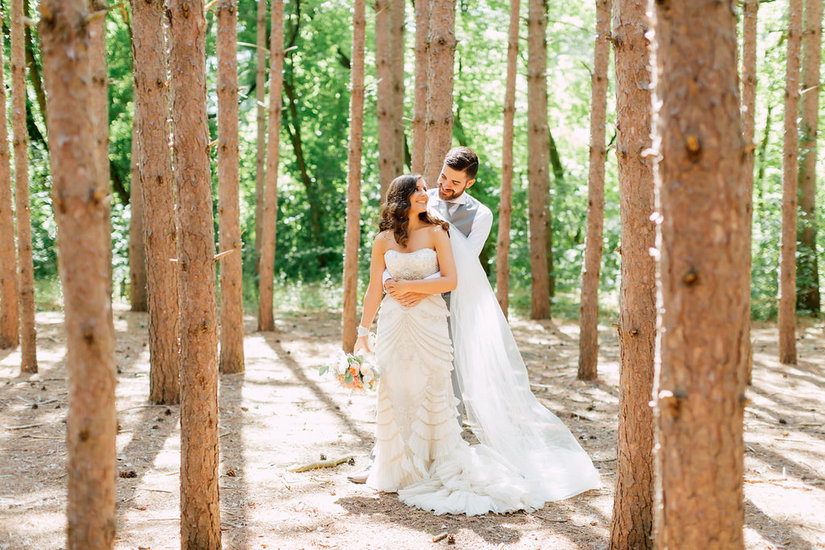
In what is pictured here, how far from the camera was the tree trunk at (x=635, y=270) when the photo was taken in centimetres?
410

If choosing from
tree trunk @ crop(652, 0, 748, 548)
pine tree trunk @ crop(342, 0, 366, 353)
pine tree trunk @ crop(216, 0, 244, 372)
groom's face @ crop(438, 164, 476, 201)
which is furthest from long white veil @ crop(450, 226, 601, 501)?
pine tree trunk @ crop(342, 0, 366, 353)

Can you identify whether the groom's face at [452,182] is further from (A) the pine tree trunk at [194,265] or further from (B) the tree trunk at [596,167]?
(B) the tree trunk at [596,167]

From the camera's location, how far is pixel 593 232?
29.9 feet

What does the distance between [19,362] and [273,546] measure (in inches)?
268

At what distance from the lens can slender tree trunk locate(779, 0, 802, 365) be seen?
9.53 meters

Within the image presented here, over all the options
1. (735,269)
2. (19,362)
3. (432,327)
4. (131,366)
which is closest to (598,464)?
(432,327)

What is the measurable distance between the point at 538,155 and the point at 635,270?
10898 mm

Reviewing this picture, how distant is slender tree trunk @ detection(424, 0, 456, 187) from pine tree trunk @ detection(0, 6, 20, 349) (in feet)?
16.5

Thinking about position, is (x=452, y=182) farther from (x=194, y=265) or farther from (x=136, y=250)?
(x=136, y=250)

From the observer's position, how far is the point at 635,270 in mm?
4109

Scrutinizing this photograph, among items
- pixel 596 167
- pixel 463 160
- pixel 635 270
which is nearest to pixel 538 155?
pixel 596 167

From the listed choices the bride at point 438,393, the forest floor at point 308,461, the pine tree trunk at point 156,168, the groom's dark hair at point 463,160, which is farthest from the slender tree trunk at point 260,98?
the bride at point 438,393

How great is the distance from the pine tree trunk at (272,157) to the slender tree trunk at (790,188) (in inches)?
282

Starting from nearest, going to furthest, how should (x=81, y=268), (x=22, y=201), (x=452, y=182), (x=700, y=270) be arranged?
(x=700, y=270), (x=81, y=268), (x=452, y=182), (x=22, y=201)
